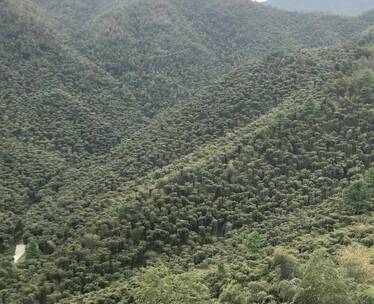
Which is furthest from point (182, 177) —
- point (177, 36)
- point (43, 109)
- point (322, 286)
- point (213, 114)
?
point (177, 36)

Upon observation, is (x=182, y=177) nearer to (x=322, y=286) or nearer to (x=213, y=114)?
(x=213, y=114)

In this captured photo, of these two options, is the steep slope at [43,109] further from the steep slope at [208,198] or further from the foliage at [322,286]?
the foliage at [322,286]

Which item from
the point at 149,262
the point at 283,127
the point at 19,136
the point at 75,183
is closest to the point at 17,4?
the point at 19,136

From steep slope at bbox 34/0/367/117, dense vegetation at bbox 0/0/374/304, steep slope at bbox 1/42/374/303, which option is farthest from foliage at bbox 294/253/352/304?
steep slope at bbox 34/0/367/117

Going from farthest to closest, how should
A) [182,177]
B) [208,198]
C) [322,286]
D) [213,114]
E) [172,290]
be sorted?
[213,114] → [182,177] → [208,198] → [172,290] → [322,286]

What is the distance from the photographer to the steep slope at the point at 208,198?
112 feet

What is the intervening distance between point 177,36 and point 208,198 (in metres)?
58.2

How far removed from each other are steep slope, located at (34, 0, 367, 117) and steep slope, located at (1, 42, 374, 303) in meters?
27.1

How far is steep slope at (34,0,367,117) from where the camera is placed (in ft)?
254

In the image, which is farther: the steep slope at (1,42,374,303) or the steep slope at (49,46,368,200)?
the steep slope at (49,46,368,200)

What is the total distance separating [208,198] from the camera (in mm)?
37938

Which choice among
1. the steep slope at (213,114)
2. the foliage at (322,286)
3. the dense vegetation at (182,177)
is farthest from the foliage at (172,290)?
the steep slope at (213,114)

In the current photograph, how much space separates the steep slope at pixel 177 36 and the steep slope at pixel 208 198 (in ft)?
89.0

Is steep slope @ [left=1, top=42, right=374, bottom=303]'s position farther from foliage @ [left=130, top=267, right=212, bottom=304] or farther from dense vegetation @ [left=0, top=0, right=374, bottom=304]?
foliage @ [left=130, top=267, right=212, bottom=304]
